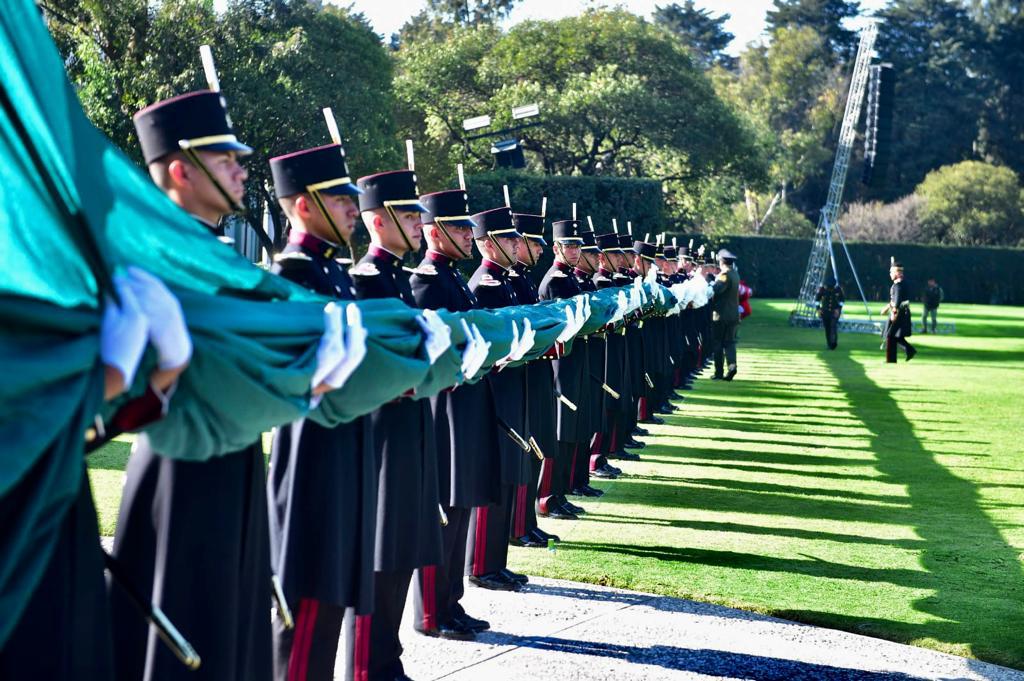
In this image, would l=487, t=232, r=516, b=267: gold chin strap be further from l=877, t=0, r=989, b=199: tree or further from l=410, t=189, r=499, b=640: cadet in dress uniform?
l=877, t=0, r=989, b=199: tree

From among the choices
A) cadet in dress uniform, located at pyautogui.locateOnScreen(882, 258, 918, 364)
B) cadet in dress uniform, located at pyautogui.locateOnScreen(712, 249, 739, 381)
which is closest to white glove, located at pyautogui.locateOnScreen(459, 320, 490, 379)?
cadet in dress uniform, located at pyautogui.locateOnScreen(712, 249, 739, 381)

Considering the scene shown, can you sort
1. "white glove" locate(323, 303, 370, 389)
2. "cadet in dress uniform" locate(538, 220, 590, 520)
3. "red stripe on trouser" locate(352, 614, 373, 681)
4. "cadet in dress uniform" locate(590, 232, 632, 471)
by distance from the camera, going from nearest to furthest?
1. "white glove" locate(323, 303, 370, 389)
2. "red stripe on trouser" locate(352, 614, 373, 681)
3. "cadet in dress uniform" locate(538, 220, 590, 520)
4. "cadet in dress uniform" locate(590, 232, 632, 471)

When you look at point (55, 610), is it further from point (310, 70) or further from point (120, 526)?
point (310, 70)

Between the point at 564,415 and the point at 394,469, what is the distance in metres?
4.44

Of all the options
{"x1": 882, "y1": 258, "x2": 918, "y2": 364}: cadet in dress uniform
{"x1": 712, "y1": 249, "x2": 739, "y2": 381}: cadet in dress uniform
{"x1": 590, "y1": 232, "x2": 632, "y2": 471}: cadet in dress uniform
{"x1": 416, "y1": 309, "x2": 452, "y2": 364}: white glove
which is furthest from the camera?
{"x1": 882, "y1": 258, "x2": 918, "y2": 364}: cadet in dress uniform

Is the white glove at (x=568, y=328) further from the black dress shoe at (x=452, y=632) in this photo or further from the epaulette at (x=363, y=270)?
the epaulette at (x=363, y=270)

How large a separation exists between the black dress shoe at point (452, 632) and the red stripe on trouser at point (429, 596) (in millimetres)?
25

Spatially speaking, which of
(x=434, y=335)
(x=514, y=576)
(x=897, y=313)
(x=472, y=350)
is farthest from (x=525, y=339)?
(x=897, y=313)

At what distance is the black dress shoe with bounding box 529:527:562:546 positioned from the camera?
8438 mm

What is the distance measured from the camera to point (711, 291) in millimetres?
22016

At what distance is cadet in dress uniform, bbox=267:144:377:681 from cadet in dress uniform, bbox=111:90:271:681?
0.77m

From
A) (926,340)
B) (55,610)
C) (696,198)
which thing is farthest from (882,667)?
(696,198)

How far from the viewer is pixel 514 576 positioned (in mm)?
7230

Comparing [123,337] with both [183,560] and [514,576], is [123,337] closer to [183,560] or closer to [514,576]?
[183,560]
